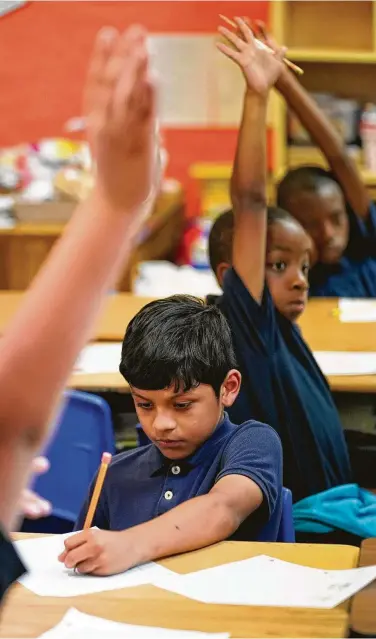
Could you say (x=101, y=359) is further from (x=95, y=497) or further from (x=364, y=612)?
(x=364, y=612)

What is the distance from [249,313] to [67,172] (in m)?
2.53

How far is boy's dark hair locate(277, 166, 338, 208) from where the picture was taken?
3.24 meters

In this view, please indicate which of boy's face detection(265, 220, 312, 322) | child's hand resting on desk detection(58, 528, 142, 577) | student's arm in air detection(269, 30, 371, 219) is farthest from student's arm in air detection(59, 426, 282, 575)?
student's arm in air detection(269, 30, 371, 219)

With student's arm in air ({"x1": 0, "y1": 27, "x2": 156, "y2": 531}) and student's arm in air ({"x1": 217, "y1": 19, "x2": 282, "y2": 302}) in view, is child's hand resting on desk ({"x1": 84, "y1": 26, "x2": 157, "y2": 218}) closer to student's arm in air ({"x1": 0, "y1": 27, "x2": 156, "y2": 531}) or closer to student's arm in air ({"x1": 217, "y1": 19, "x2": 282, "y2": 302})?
student's arm in air ({"x1": 0, "y1": 27, "x2": 156, "y2": 531})

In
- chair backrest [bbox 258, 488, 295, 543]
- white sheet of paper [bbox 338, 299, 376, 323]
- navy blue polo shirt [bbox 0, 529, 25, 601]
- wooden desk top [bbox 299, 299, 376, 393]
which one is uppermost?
navy blue polo shirt [bbox 0, 529, 25, 601]

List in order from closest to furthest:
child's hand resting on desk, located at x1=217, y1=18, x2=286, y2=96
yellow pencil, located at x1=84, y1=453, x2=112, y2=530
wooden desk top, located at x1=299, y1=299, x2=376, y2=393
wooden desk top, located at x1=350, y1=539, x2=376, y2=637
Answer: wooden desk top, located at x1=350, y1=539, x2=376, y2=637 → yellow pencil, located at x1=84, y1=453, x2=112, y2=530 → child's hand resting on desk, located at x1=217, y1=18, x2=286, y2=96 → wooden desk top, located at x1=299, y1=299, x2=376, y2=393

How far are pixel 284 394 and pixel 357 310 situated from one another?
0.98 metres

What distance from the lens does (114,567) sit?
1.44 meters

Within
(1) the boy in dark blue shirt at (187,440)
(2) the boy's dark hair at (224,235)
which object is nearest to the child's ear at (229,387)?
(1) the boy in dark blue shirt at (187,440)

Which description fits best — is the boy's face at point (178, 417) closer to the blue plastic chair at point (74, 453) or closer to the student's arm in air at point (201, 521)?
the student's arm in air at point (201, 521)

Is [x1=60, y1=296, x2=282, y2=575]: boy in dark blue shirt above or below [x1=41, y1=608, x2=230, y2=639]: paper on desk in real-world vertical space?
above

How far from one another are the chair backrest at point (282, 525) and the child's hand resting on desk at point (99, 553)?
252 millimetres

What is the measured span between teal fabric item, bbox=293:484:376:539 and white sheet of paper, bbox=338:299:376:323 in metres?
1.03

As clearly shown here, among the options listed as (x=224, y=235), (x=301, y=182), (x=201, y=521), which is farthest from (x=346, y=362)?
(x=201, y=521)
